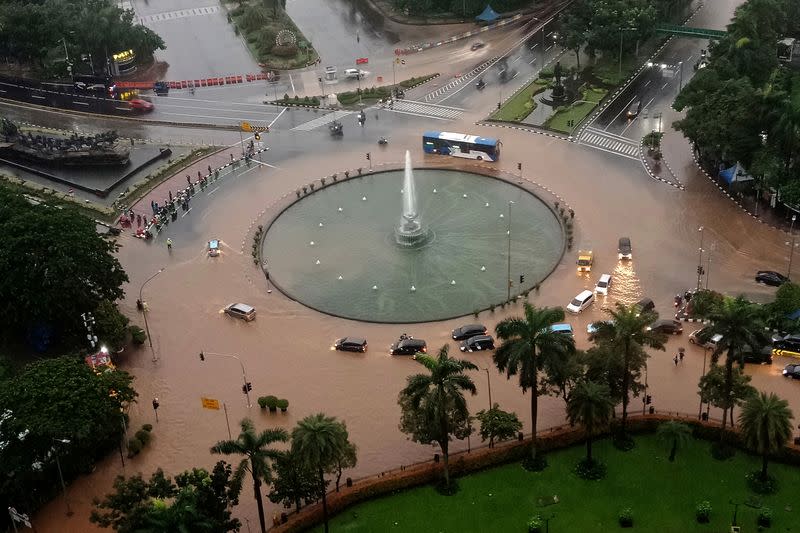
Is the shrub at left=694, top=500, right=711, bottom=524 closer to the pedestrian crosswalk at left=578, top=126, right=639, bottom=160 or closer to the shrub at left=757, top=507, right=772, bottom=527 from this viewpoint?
the shrub at left=757, top=507, right=772, bottom=527

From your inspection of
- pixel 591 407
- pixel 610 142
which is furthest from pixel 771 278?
pixel 610 142

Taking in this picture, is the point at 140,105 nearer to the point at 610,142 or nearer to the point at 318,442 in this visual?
the point at 610,142

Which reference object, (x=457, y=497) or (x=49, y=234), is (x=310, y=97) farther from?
(x=457, y=497)

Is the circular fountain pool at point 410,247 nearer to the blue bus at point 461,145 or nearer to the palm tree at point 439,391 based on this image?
the blue bus at point 461,145

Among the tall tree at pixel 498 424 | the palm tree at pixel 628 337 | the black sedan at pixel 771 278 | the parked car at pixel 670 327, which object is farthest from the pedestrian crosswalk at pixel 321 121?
the palm tree at pixel 628 337

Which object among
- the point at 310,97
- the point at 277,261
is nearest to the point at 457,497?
the point at 277,261

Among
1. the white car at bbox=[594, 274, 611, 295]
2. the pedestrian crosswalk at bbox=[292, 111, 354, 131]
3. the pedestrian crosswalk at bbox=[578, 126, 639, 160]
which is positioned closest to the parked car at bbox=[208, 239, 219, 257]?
the pedestrian crosswalk at bbox=[292, 111, 354, 131]
